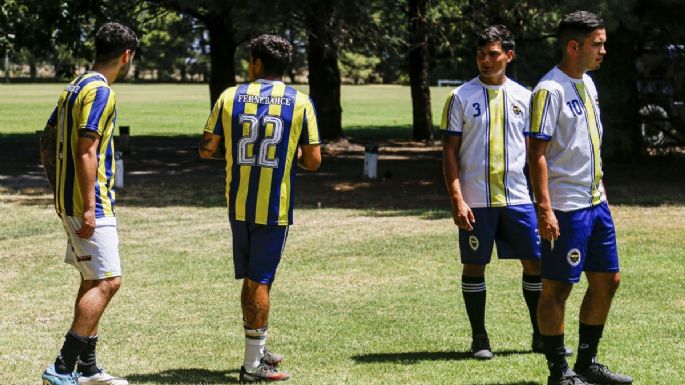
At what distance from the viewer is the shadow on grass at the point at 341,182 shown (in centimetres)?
1627

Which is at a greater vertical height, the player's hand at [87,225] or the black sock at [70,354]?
the player's hand at [87,225]

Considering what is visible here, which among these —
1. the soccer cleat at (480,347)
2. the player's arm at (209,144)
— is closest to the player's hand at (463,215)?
the soccer cleat at (480,347)

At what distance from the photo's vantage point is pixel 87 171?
235 inches

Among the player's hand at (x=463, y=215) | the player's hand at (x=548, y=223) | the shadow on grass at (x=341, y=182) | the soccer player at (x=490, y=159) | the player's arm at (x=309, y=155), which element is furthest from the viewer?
the shadow on grass at (x=341, y=182)

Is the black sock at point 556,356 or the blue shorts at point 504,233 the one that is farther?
the blue shorts at point 504,233

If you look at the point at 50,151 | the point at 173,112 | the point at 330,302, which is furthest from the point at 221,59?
the point at 173,112

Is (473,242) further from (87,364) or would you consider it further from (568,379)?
(87,364)

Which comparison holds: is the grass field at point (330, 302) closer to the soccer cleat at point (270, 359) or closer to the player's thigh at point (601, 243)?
the soccer cleat at point (270, 359)

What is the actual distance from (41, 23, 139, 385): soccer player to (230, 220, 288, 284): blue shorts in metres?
0.76

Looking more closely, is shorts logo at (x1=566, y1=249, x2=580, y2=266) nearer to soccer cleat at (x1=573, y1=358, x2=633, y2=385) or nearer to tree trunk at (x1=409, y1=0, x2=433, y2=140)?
soccer cleat at (x1=573, y1=358, x2=633, y2=385)

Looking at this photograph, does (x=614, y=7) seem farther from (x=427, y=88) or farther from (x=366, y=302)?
(x=427, y=88)

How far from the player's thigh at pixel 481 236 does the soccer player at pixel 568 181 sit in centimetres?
85

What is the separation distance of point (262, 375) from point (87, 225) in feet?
4.43

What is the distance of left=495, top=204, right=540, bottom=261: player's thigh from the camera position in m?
7.01
